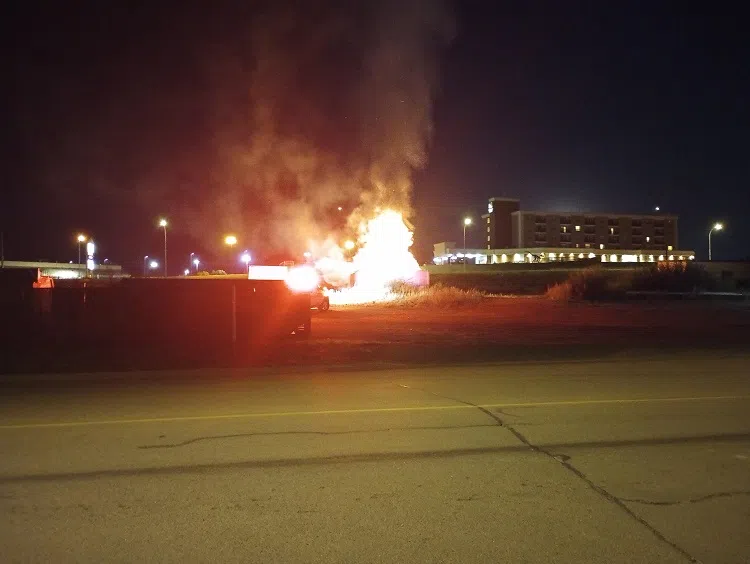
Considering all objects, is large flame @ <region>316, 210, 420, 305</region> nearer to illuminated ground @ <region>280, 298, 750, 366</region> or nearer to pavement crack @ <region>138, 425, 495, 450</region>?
illuminated ground @ <region>280, 298, 750, 366</region>

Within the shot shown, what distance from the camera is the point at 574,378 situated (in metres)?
13.2

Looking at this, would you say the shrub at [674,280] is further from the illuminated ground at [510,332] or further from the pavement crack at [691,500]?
the pavement crack at [691,500]

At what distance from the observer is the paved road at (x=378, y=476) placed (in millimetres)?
4953

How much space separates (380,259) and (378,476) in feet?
137

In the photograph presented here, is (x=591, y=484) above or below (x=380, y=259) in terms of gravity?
below

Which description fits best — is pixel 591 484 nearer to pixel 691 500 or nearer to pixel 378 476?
pixel 691 500

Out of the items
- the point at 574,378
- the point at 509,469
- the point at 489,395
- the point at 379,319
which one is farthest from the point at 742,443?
the point at 379,319

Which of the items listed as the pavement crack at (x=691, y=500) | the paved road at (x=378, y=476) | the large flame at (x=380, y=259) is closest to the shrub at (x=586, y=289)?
the large flame at (x=380, y=259)

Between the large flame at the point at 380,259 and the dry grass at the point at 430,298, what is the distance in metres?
1.93

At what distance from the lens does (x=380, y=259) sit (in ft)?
158

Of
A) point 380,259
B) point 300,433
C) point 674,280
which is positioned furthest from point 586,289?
point 300,433

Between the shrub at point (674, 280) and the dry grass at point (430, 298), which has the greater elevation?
the shrub at point (674, 280)

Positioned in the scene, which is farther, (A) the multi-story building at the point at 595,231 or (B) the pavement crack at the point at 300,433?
(A) the multi-story building at the point at 595,231

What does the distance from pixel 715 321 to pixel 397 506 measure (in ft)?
95.7
